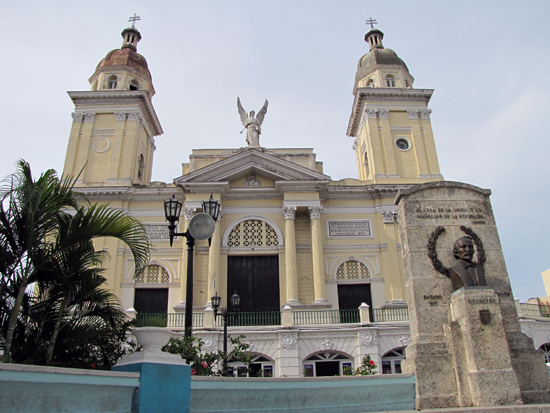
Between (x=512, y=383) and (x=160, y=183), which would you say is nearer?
(x=512, y=383)

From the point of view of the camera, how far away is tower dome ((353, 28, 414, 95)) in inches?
1192

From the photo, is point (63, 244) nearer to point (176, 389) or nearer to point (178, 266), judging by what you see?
point (176, 389)

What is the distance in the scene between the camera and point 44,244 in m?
6.73

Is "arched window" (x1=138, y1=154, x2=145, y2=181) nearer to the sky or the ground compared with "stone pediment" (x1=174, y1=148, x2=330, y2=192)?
nearer to the sky

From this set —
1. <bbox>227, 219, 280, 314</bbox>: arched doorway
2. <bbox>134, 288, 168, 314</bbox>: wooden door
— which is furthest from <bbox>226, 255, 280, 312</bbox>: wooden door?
<bbox>134, 288, 168, 314</bbox>: wooden door

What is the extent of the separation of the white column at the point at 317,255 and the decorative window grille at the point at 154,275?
7.52 meters

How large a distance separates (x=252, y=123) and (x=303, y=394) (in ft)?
74.4

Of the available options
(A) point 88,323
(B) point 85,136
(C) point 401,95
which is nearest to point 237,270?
(B) point 85,136

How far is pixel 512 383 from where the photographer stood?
672cm

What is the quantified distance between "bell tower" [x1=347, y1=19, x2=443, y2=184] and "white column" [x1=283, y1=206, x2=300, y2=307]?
5757 mm

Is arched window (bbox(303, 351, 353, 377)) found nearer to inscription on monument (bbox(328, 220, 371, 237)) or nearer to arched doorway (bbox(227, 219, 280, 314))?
arched doorway (bbox(227, 219, 280, 314))

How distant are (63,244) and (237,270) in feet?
56.4

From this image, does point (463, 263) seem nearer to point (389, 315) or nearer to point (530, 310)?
point (389, 315)

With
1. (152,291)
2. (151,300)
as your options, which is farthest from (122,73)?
(151,300)
